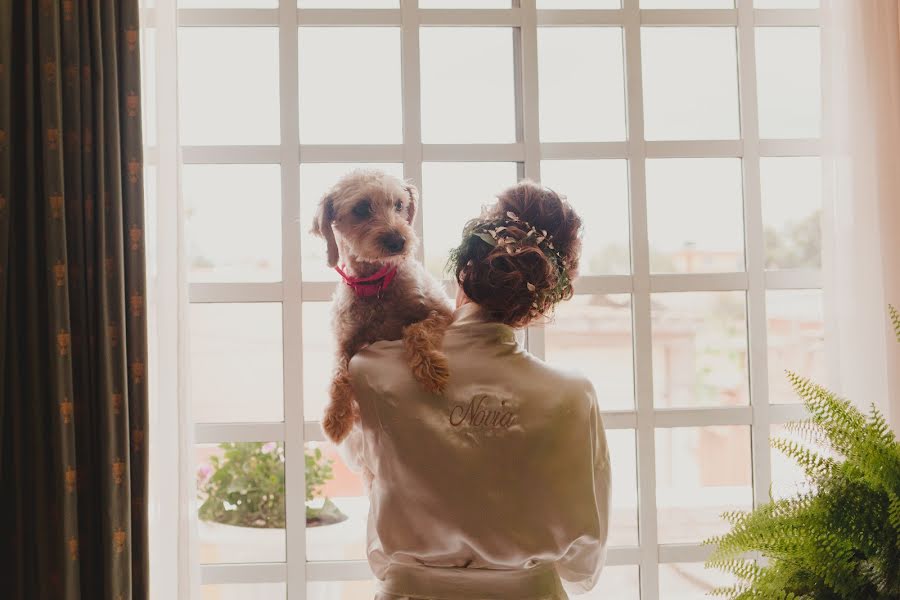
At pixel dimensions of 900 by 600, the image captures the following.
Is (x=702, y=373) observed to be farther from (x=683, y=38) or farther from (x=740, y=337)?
(x=683, y=38)

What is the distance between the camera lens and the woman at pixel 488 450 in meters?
1.41

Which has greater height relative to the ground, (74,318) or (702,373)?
(74,318)

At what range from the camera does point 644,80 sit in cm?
233

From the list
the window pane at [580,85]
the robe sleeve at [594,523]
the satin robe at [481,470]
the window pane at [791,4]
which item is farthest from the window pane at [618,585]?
the window pane at [791,4]

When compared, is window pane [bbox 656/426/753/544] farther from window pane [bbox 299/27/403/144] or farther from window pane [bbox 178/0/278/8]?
window pane [bbox 178/0/278/8]

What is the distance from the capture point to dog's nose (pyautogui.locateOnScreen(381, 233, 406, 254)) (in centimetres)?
159

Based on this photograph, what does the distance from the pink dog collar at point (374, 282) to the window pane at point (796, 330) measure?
4.43 feet

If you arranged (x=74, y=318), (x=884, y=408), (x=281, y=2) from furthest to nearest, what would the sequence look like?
(x=281, y=2) → (x=884, y=408) → (x=74, y=318)

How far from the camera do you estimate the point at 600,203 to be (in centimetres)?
231

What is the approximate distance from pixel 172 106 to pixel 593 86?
1254 millimetres

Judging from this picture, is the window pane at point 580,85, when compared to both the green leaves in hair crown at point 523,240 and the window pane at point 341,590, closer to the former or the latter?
the green leaves in hair crown at point 523,240

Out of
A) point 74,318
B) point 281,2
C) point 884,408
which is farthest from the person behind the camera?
point 281,2

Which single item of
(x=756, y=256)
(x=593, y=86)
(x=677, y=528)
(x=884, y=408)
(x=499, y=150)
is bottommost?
(x=677, y=528)

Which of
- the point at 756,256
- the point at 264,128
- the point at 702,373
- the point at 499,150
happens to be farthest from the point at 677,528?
the point at 264,128
